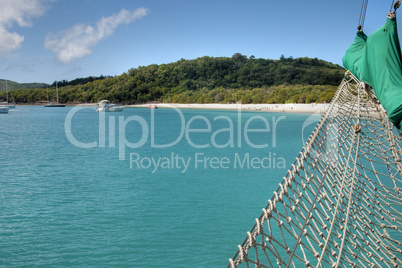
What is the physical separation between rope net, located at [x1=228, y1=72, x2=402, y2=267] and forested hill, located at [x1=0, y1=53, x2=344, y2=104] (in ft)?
213

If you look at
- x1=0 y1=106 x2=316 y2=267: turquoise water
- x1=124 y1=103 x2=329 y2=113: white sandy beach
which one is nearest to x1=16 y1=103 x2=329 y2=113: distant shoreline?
x1=124 y1=103 x2=329 y2=113: white sandy beach

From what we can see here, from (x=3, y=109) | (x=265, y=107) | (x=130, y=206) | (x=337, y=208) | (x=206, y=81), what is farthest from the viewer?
(x=206, y=81)

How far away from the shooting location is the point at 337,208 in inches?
144

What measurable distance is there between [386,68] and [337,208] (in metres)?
1.48

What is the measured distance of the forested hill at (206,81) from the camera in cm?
7797

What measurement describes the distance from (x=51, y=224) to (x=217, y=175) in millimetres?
6349

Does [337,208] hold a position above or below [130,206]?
above

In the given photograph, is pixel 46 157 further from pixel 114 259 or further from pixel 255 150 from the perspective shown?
pixel 114 259

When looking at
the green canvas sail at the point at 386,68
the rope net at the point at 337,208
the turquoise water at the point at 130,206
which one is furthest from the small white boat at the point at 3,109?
the green canvas sail at the point at 386,68

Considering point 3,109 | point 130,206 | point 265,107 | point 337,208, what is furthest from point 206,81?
point 337,208

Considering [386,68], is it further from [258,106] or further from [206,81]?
[206,81]

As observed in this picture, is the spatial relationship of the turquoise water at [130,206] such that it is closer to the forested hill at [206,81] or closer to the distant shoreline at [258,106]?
the distant shoreline at [258,106]

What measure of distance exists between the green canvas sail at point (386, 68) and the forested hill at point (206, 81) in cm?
6726

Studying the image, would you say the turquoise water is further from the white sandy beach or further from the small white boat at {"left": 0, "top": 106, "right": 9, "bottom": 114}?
the small white boat at {"left": 0, "top": 106, "right": 9, "bottom": 114}
